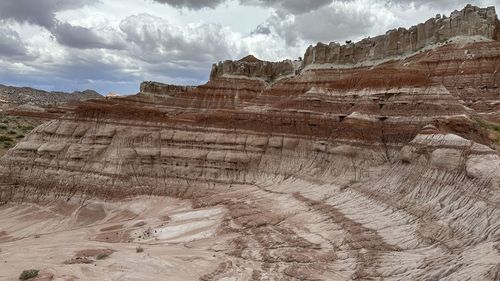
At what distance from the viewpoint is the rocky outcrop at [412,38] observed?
6216 cm

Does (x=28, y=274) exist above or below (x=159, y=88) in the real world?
below

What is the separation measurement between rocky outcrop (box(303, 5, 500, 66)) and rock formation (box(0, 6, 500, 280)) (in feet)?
1.16

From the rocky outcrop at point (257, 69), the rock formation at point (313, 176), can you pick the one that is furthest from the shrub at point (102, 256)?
the rocky outcrop at point (257, 69)

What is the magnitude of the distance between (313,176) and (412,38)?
38672 millimetres

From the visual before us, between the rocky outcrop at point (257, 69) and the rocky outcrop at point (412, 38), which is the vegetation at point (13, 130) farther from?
the rocky outcrop at point (412, 38)

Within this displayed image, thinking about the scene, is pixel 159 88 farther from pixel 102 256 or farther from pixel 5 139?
pixel 102 256

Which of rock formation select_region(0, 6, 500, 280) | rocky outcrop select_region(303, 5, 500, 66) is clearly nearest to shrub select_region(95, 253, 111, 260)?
rock formation select_region(0, 6, 500, 280)

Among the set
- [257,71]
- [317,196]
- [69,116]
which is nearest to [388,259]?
[317,196]

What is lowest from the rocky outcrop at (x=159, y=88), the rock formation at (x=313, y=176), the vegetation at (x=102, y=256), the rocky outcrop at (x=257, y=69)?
the vegetation at (x=102, y=256)

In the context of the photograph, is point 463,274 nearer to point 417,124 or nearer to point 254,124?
point 417,124

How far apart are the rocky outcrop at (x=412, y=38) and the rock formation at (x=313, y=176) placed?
354 millimetres

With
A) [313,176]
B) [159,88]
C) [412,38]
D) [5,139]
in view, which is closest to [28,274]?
[313,176]

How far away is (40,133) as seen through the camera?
50531mm

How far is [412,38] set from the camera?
7081 centimetres
